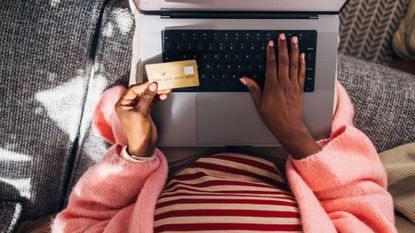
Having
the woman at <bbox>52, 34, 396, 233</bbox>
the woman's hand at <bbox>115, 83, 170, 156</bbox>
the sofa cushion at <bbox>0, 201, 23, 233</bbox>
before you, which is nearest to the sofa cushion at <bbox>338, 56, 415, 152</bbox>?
the woman at <bbox>52, 34, 396, 233</bbox>

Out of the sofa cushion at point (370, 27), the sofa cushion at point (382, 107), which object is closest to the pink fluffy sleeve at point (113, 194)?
the sofa cushion at point (382, 107)

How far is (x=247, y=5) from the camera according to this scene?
1.09m

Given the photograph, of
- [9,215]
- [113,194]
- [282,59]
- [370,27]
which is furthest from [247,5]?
[9,215]

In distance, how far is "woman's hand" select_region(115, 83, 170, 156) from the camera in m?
1.03

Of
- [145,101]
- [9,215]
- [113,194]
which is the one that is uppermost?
[145,101]

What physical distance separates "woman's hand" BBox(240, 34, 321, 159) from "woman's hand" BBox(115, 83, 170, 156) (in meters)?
0.22

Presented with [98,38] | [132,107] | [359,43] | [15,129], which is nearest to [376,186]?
[132,107]

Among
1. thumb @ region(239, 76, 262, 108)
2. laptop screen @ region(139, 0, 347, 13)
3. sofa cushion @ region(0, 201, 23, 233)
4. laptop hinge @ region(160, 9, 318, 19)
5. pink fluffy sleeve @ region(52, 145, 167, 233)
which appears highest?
laptop screen @ region(139, 0, 347, 13)

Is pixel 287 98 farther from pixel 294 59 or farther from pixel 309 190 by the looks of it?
pixel 309 190

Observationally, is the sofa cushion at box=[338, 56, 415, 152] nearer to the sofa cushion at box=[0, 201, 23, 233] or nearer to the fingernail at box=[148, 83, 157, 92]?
the fingernail at box=[148, 83, 157, 92]

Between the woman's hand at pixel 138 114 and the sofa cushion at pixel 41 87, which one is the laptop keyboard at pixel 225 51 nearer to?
the woman's hand at pixel 138 114

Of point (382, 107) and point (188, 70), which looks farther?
point (382, 107)

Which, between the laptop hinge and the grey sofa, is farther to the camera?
the grey sofa

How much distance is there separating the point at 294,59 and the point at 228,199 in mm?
343
